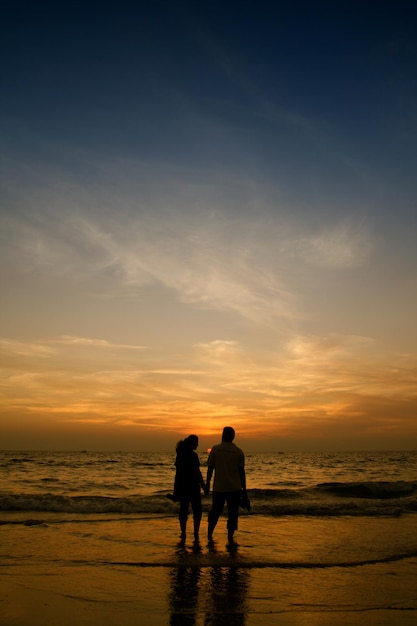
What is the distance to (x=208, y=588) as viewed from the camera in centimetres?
621

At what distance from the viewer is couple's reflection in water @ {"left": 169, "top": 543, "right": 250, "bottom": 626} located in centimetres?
508

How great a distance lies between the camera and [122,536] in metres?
10.5

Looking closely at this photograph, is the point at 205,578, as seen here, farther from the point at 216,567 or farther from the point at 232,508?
the point at 232,508

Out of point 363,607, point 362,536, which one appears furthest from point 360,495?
point 363,607

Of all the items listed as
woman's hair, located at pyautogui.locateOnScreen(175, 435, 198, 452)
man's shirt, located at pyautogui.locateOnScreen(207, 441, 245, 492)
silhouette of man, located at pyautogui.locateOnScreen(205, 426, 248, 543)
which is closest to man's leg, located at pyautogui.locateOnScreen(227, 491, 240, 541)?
silhouette of man, located at pyautogui.locateOnScreen(205, 426, 248, 543)

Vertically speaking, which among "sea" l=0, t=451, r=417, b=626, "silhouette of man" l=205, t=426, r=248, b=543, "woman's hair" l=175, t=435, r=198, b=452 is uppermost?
"woman's hair" l=175, t=435, r=198, b=452

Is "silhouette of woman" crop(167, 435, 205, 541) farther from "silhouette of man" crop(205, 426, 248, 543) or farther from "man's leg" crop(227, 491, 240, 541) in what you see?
"man's leg" crop(227, 491, 240, 541)

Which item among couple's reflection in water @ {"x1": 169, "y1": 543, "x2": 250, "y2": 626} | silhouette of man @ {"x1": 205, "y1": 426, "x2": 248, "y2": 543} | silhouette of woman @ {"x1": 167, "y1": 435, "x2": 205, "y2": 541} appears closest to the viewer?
couple's reflection in water @ {"x1": 169, "y1": 543, "x2": 250, "y2": 626}

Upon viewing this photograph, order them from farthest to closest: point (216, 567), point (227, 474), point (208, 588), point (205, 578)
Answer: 1. point (227, 474)
2. point (216, 567)
3. point (205, 578)
4. point (208, 588)

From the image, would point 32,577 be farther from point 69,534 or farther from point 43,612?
point 69,534

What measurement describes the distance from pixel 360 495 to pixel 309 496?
4446 millimetres

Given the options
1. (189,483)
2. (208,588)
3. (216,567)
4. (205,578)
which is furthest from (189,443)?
(208,588)

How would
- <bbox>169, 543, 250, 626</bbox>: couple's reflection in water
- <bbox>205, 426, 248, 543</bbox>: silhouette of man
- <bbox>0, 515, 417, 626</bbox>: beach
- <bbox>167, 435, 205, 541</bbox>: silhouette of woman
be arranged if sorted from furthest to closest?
<bbox>167, 435, 205, 541</bbox>: silhouette of woman, <bbox>205, 426, 248, 543</bbox>: silhouette of man, <bbox>0, 515, 417, 626</bbox>: beach, <bbox>169, 543, 250, 626</bbox>: couple's reflection in water

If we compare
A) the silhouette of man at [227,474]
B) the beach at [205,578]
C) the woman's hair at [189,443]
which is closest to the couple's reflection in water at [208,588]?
the beach at [205,578]
